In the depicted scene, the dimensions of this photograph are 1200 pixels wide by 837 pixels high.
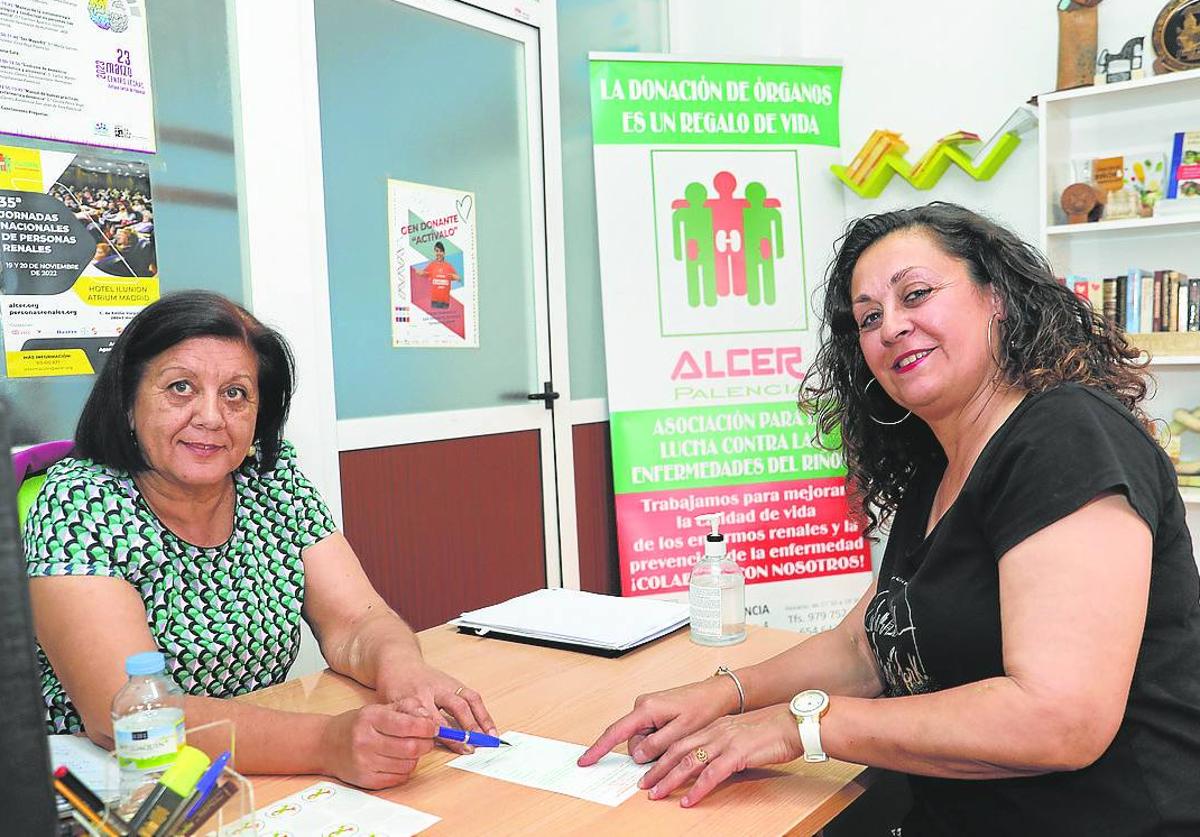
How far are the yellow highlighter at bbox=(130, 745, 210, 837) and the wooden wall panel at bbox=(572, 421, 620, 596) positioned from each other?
8.81 feet

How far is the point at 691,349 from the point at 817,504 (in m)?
0.74

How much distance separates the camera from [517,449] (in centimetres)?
323

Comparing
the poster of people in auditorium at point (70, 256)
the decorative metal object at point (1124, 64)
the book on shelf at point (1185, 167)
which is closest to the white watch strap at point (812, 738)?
the poster of people in auditorium at point (70, 256)

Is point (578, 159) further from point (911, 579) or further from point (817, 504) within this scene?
point (911, 579)

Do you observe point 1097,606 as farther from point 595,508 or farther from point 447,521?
point 595,508

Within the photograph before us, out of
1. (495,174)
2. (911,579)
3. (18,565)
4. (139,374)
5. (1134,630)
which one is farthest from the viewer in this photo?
(495,174)

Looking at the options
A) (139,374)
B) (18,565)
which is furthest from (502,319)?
(18,565)

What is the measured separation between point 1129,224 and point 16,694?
10.8 ft

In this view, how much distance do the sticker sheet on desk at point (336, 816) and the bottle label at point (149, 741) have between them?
160mm

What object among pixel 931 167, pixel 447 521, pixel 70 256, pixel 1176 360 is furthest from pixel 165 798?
pixel 931 167

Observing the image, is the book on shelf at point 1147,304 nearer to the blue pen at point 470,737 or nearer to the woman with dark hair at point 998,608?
the woman with dark hair at point 998,608

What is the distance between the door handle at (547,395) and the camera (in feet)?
10.7

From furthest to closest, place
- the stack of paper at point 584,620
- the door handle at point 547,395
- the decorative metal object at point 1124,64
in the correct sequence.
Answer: the door handle at point 547,395 < the decorative metal object at point 1124,64 < the stack of paper at point 584,620

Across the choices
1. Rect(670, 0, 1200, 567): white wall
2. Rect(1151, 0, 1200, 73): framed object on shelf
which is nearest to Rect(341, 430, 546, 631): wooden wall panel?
Rect(670, 0, 1200, 567): white wall
